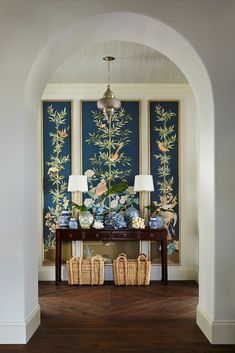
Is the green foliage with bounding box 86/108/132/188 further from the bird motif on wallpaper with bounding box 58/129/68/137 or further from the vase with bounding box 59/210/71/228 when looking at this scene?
the vase with bounding box 59/210/71/228

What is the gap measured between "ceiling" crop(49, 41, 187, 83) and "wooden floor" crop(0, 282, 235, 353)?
3.14 metres

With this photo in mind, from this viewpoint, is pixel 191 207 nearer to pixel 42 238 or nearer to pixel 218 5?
pixel 42 238

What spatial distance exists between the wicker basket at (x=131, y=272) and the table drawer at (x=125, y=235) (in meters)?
0.34

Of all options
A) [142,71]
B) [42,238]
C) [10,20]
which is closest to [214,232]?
[10,20]

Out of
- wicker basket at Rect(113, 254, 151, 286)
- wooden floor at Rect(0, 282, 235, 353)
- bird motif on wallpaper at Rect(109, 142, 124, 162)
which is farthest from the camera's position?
bird motif on wallpaper at Rect(109, 142, 124, 162)

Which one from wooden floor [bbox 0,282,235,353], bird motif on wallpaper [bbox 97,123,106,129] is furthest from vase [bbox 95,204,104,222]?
bird motif on wallpaper [bbox 97,123,106,129]

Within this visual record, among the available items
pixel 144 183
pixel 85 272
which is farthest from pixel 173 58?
pixel 85 272

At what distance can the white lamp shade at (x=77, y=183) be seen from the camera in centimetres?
646

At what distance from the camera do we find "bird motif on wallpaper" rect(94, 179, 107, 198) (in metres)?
6.74

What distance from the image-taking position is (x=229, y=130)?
3.74m

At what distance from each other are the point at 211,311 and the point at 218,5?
2.81m

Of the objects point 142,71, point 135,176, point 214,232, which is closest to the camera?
point 214,232

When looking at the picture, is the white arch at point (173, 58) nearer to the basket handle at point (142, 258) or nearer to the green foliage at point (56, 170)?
the basket handle at point (142, 258)

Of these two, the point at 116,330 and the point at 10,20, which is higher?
the point at 10,20
